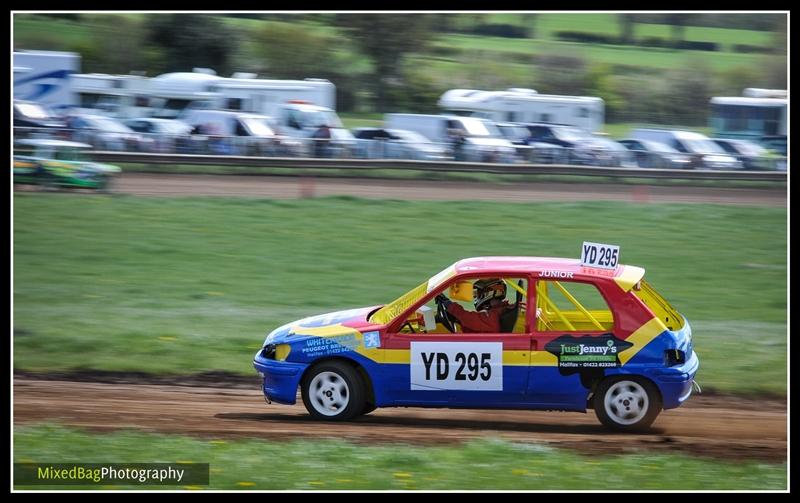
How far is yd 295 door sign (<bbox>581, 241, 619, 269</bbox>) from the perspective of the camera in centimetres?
863

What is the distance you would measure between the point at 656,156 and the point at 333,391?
14.9 metres

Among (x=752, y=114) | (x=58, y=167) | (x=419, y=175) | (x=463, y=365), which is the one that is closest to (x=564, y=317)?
(x=463, y=365)

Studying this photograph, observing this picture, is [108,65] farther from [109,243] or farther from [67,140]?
[109,243]

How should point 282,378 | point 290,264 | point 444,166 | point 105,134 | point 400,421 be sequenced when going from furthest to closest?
point 105,134
point 444,166
point 290,264
point 400,421
point 282,378

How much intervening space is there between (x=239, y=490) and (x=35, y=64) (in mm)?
16094

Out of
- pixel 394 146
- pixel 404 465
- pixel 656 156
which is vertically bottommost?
pixel 404 465

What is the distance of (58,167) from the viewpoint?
18.5m

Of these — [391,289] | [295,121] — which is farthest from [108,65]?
[391,289]

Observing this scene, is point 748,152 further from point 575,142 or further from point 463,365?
point 463,365

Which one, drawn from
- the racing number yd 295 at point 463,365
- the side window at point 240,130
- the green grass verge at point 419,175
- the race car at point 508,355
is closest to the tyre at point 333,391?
the race car at point 508,355

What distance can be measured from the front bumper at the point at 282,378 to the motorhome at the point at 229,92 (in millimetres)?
15715

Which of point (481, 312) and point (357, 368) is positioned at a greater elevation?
point (481, 312)

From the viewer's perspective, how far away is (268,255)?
50.9 ft

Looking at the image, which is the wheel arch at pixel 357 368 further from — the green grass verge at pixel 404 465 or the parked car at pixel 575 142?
the parked car at pixel 575 142
